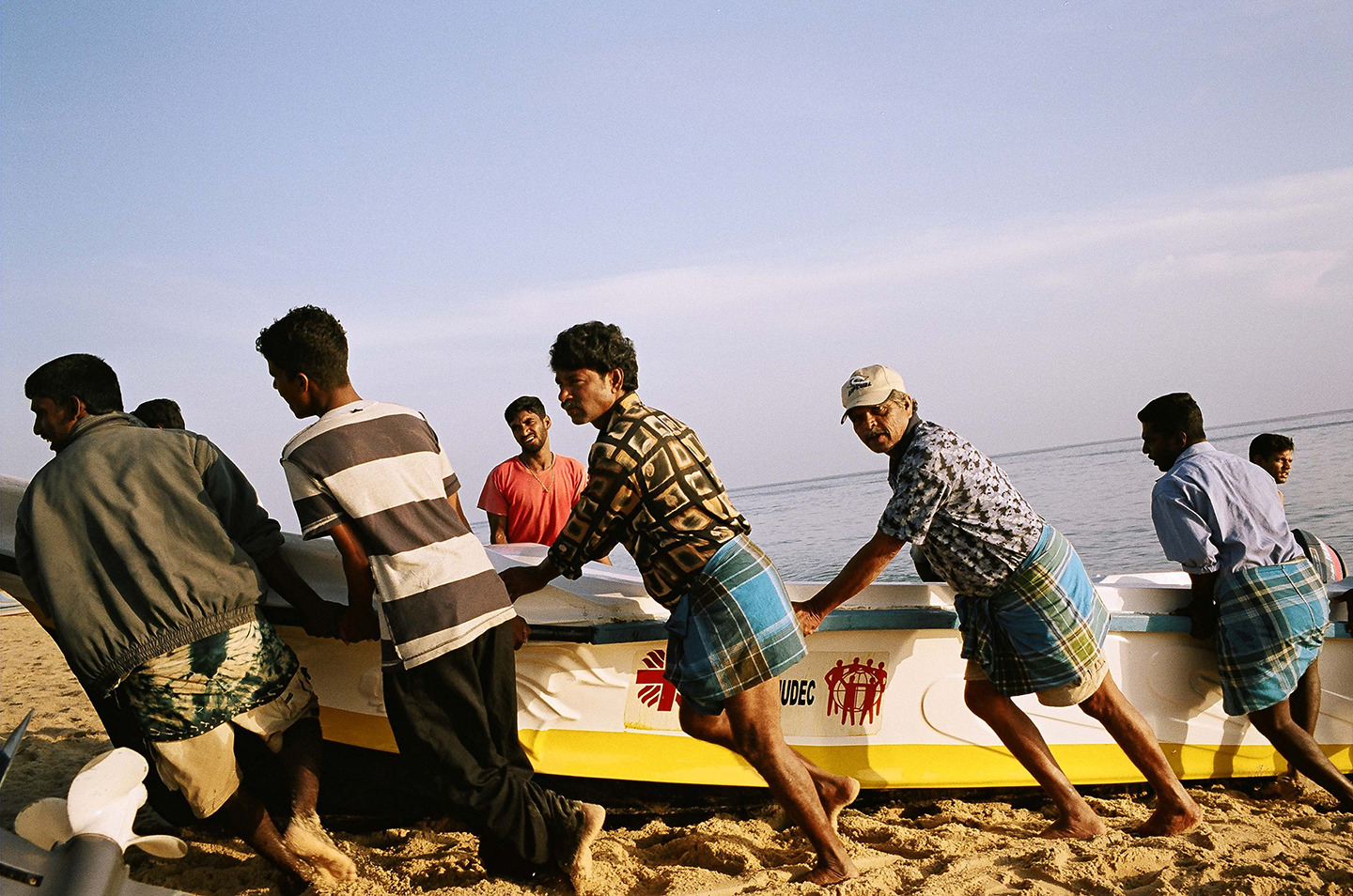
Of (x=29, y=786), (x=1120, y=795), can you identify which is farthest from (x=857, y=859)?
(x=29, y=786)

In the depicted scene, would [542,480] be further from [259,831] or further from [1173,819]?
[1173,819]

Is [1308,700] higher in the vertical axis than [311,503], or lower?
lower

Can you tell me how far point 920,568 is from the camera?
4.07m

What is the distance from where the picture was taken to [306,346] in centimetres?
279

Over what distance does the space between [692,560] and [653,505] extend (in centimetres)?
20

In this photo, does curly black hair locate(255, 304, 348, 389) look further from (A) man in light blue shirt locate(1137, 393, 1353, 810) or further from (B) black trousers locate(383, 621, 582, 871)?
(A) man in light blue shirt locate(1137, 393, 1353, 810)

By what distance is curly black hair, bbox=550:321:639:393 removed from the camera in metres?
2.97

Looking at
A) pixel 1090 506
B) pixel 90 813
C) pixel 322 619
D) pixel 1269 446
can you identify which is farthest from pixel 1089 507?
pixel 90 813

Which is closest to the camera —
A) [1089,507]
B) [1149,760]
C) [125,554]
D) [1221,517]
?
[125,554]

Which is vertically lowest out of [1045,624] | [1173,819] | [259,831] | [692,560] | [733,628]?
[1173,819]

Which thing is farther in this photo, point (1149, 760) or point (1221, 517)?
point (1221, 517)

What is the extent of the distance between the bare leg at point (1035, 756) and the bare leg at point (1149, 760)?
215mm

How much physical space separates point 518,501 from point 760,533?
721 inches

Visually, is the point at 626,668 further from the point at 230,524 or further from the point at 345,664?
the point at 230,524
